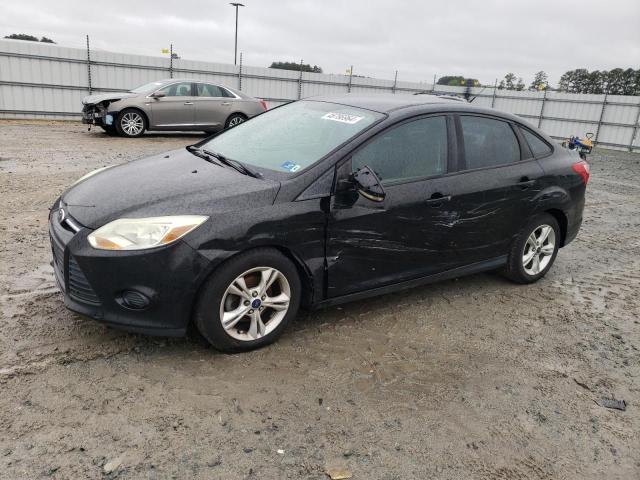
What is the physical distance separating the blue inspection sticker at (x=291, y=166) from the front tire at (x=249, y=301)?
0.59 metres

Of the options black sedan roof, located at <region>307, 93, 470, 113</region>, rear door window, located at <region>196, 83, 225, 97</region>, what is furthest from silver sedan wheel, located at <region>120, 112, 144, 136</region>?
black sedan roof, located at <region>307, 93, 470, 113</region>

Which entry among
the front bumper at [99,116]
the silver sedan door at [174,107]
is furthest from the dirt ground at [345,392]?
the silver sedan door at [174,107]

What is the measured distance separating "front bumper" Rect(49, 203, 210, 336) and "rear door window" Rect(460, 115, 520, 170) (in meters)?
2.36

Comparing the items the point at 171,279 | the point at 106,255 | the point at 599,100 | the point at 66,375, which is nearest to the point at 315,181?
the point at 171,279

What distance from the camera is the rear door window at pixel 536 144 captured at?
466 centimetres

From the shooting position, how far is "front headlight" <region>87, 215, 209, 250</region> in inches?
115

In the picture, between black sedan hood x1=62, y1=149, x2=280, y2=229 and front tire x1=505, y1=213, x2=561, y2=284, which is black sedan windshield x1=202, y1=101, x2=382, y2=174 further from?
front tire x1=505, y1=213, x2=561, y2=284

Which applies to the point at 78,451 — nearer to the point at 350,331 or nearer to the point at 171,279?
the point at 171,279

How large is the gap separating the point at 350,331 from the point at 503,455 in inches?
54.5

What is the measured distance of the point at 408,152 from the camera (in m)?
3.83

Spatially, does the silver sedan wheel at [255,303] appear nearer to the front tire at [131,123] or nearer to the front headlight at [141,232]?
the front headlight at [141,232]

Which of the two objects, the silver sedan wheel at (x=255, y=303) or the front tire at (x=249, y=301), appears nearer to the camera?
the front tire at (x=249, y=301)

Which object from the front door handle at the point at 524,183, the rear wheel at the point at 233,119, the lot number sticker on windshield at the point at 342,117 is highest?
the lot number sticker on windshield at the point at 342,117

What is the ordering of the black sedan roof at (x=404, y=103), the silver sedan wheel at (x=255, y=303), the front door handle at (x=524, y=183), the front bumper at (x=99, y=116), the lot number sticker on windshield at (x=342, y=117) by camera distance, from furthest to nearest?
the front bumper at (x=99, y=116) < the front door handle at (x=524, y=183) < the black sedan roof at (x=404, y=103) < the lot number sticker on windshield at (x=342, y=117) < the silver sedan wheel at (x=255, y=303)
